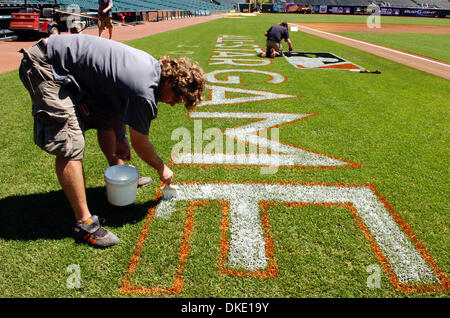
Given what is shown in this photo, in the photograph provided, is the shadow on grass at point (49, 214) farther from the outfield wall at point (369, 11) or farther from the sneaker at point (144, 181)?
the outfield wall at point (369, 11)

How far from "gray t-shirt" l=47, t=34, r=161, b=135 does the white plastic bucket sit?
2.25ft

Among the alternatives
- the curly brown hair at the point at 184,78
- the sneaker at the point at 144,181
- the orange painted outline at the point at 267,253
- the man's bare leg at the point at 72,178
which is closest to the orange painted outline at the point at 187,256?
the orange painted outline at the point at 267,253

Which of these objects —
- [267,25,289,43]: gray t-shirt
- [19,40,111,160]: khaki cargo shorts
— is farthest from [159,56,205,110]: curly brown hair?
[267,25,289,43]: gray t-shirt

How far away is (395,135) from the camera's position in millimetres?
4348

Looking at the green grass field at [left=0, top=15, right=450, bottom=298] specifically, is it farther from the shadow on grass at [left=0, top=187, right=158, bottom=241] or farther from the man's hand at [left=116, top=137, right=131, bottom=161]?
the man's hand at [left=116, top=137, right=131, bottom=161]

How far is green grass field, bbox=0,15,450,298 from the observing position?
78.0 inches

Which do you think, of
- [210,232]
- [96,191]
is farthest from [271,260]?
[96,191]

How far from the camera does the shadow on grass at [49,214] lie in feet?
7.73

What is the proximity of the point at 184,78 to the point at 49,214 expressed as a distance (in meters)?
1.71

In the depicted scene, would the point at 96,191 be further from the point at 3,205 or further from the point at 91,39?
the point at 91,39

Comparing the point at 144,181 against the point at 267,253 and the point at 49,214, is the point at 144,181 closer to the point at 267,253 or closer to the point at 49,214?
the point at 49,214

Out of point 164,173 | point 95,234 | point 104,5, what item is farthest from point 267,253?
point 104,5

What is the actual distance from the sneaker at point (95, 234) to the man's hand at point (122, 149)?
0.81m
